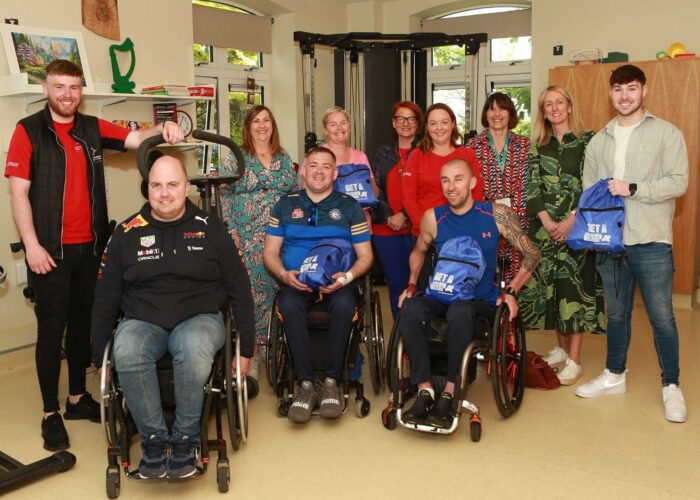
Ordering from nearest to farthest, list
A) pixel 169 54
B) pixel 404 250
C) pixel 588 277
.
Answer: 1. pixel 588 277
2. pixel 404 250
3. pixel 169 54

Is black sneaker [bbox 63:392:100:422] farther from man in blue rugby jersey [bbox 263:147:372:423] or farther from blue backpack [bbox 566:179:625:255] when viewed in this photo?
blue backpack [bbox 566:179:625:255]

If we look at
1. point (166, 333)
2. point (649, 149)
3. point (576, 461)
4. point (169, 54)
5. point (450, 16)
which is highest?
point (450, 16)

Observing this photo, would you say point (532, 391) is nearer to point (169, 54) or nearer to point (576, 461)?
point (576, 461)

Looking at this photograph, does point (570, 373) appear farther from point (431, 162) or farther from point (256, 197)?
point (256, 197)

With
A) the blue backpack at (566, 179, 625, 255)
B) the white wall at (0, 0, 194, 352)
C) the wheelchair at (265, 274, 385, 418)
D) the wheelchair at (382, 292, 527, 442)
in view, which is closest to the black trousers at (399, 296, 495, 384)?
the wheelchair at (382, 292, 527, 442)

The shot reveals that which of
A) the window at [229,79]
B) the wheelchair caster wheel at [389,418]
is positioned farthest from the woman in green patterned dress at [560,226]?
the window at [229,79]

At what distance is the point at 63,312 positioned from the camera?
302cm

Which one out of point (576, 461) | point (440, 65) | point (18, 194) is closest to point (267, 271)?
point (18, 194)

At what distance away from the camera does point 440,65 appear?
6.88 metres

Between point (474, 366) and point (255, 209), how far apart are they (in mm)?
1333

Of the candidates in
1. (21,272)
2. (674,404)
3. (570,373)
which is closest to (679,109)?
(570,373)

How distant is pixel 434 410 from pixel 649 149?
1424mm

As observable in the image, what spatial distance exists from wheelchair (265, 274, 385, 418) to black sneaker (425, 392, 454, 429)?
398 millimetres

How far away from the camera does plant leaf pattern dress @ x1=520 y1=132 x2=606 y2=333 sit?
11.4ft
